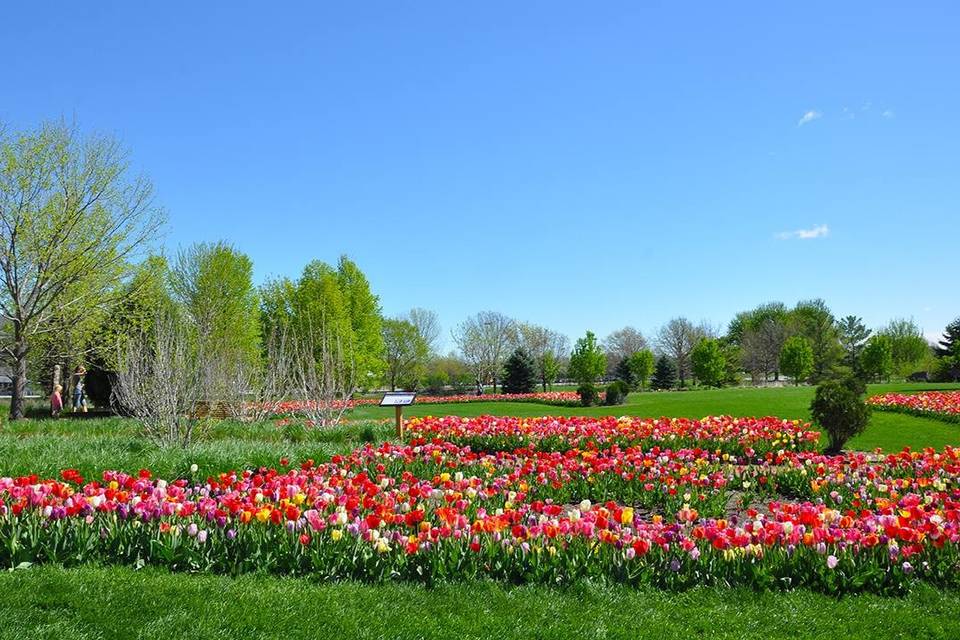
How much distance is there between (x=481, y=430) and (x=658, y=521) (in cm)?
707

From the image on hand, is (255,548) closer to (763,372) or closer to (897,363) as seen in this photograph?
(897,363)

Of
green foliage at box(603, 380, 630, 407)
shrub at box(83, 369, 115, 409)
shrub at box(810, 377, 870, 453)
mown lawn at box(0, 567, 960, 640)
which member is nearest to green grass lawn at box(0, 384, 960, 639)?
mown lawn at box(0, 567, 960, 640)

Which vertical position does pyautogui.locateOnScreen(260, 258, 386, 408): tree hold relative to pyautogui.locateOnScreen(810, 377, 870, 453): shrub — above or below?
above

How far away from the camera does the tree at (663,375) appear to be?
55562mm

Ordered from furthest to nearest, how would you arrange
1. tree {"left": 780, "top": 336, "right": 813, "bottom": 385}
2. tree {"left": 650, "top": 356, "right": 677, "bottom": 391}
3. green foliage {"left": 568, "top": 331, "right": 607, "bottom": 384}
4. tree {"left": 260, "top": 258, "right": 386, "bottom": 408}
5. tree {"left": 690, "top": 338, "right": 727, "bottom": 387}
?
tree {"left": 650, "top": 356, "right": 677, "bottom": 391} < tree {"left": 780, "top": 336, "right": 813, "bottom": 385} < tree {"left": 690, "top": 338, "right": 727, "bottom": 387} < green foliage {"left": 568, "top": 331, "right": 607, "bottom": 384} < tree {"left": 260, "top": 258, "right": 386, "bottom": 408}

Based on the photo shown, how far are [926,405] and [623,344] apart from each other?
2446 inches

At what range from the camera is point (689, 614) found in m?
4.14

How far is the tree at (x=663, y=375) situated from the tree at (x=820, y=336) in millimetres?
12423

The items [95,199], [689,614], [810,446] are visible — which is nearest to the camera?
[689,614]

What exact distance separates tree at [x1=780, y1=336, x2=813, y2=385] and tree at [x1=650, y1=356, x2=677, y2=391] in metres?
8.71

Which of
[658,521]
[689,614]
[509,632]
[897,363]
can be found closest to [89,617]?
[509,632]

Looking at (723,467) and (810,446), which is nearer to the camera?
(723,467)

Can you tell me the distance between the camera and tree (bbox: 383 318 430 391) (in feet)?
174

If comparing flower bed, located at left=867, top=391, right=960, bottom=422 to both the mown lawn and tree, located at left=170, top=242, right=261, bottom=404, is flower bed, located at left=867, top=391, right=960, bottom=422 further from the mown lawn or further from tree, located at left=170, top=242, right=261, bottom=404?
tree, located at left=170, top=242, right=261, bottom=404
